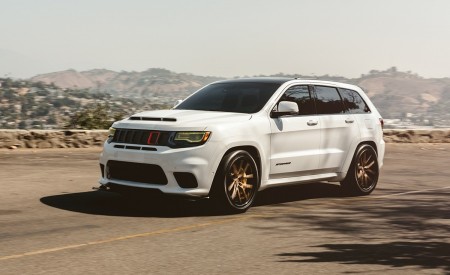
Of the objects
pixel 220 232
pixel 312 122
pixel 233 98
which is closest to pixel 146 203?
pixel 233 98

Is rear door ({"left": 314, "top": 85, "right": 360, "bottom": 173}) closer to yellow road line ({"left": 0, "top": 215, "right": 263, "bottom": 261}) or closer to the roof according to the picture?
the roof

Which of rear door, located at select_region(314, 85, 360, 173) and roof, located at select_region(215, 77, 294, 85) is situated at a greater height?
roof, located at select_region(215, 77, 294, 85)

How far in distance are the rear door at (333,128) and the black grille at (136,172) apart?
270 cm

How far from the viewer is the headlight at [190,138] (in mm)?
8344

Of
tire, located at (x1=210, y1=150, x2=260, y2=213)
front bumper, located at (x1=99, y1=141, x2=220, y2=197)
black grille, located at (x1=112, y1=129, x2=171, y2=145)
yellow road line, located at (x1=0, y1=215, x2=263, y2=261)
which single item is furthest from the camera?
tire, located at (x1=210, y1=150, x2=260, y2=213)

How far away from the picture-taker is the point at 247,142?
8781 millimetres

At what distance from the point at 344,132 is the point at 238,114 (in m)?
2.20

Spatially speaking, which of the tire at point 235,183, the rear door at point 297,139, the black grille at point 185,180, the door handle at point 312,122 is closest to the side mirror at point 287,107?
the rear door at point 297,139

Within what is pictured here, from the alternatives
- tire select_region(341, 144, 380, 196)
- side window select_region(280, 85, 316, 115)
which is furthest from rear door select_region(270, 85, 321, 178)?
tire select_region(341, 144, 380, 196)

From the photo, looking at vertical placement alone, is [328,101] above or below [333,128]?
above

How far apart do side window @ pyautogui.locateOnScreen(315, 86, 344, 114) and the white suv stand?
0.05 feet

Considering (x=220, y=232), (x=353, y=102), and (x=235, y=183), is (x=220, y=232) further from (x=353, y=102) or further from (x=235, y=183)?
(x=353, y=102)

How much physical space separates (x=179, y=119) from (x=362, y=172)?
373cm

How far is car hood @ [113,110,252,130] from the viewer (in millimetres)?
8430
